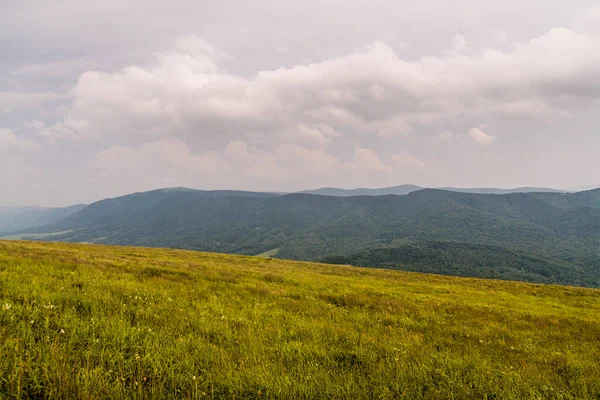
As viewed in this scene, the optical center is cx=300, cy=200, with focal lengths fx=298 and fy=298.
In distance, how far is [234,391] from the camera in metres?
5.21

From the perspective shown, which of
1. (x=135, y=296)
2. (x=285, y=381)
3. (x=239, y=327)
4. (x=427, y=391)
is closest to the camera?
(x=285, y=381)

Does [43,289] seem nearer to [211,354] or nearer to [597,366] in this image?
[211,354]

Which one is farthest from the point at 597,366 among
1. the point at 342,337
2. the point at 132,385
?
the point at 132,385

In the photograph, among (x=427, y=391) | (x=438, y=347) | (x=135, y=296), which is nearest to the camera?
(x=427, y=391)

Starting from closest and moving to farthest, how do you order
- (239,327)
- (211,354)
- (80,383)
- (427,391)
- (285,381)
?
(80,383)
(285,381)
(427,391)
(211,354)
(239,327)

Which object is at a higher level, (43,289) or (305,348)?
(43,289)

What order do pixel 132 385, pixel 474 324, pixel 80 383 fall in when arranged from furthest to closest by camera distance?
pixel 474 324 → pixel 132 385 → pixel 80 383

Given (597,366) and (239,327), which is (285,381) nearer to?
(239,327)

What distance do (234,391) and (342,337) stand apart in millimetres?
4373

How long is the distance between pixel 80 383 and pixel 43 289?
256 inches

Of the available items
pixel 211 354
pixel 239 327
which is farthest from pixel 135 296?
pixel 211 354

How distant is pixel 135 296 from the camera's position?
32.7ft

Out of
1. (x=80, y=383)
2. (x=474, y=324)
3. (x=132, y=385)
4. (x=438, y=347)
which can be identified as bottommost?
(x=474, y=324)

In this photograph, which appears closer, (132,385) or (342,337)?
(132,385)
